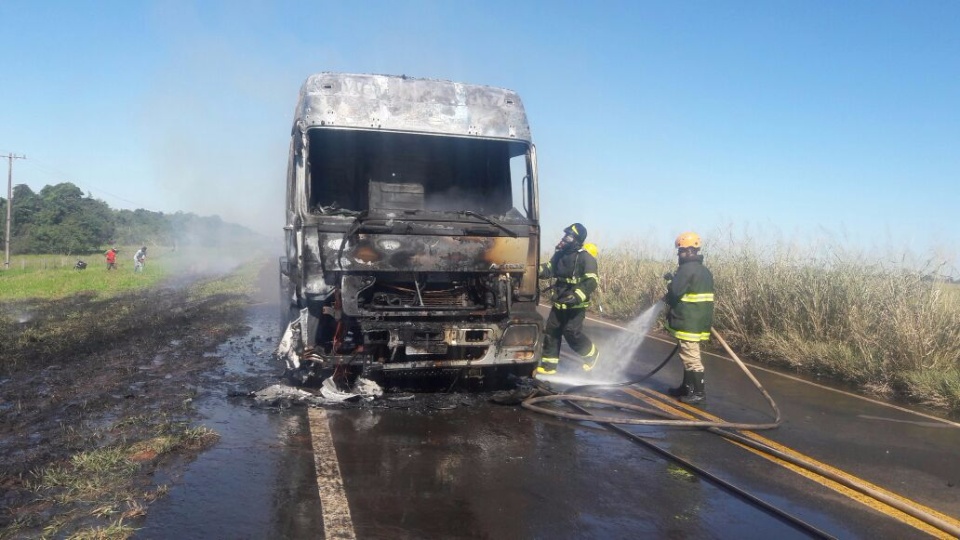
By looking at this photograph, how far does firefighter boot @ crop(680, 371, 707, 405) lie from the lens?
22.4 feet

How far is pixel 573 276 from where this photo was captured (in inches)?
307

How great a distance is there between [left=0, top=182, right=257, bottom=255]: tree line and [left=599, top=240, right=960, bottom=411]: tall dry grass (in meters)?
52.5

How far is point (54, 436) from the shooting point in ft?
16.6

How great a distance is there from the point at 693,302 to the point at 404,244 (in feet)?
9.92

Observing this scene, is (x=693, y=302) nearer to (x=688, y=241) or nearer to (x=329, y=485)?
(x=688, y=241)

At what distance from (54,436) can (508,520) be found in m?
3.57

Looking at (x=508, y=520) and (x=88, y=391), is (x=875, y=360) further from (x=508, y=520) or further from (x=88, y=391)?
(x=88, y=391)

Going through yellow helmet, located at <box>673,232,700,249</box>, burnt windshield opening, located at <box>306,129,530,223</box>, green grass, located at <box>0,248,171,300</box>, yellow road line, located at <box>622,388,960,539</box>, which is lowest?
yellow road line, located at <box>622,388,960,539</box>

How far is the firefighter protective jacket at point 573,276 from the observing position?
765 centimetres

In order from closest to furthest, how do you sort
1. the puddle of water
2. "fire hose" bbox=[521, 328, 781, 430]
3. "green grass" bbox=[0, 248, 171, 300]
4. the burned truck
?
the puddle of water, "fire hose" bbox=[521, 328, 781, 430], the burned truck, "green grass" bbox=[0, 248, 171, 300]

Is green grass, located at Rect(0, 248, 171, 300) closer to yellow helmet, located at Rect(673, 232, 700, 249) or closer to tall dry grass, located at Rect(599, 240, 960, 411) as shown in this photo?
tall dry grass, located at Rect(599, 240, 960, 411)

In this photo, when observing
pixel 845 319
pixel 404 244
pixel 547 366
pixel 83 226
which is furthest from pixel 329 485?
pixel 83 226

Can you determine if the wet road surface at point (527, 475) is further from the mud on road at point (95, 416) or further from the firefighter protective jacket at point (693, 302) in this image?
the firefighter protective jacket at point (693, 302)

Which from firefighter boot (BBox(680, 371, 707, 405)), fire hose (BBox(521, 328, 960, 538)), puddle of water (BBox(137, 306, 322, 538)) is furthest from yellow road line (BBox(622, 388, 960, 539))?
puddle of water (BBox(137, 306, 322, 538))
